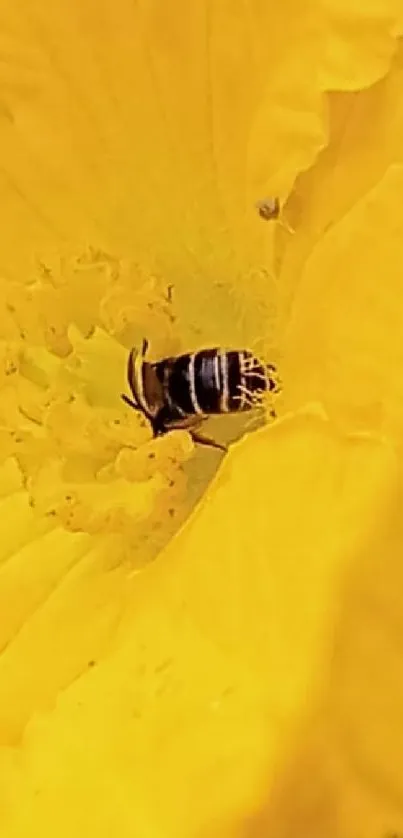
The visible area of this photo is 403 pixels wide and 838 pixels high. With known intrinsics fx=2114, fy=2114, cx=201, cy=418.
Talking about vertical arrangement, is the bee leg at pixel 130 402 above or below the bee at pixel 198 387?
below

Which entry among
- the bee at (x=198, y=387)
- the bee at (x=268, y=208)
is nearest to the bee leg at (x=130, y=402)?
the bee at (x=198, y=387)

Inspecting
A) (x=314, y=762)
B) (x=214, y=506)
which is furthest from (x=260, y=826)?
(x=214, y=506)

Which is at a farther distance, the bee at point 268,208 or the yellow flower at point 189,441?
the bee at point 268,208

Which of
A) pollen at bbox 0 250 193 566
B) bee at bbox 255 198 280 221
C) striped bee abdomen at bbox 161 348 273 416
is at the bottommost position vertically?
pollen at bbox 0 250 193 566

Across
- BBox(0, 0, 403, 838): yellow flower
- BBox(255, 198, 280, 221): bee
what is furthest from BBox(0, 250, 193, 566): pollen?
BBox(255, 198, 280, 221): bee

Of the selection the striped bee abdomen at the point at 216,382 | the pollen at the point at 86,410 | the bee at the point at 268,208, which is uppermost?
the bee at the point at 268,208

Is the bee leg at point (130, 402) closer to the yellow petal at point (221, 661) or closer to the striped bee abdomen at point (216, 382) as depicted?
the striped bee abdomen at point (216, 382)

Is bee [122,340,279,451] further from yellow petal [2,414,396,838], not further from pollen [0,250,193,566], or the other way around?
yellow petal [2,414,396,838]
